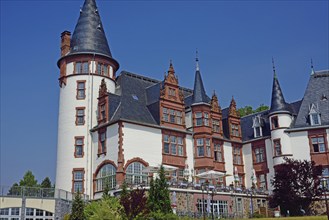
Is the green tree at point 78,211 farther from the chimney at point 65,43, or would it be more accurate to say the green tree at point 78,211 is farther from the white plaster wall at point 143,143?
the chimney at point 65,43

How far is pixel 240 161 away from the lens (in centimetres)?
5138

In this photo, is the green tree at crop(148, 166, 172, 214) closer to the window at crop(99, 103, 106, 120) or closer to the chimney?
the window at crop(99, 103, 106, 120)

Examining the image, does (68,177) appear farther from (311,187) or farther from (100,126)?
(311,187)

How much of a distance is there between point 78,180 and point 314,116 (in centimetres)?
2547

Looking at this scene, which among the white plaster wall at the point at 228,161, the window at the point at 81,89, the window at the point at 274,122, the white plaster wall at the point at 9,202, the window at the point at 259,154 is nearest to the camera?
the white plaster wall at the point at 9,202

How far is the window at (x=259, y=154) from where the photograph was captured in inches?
1962

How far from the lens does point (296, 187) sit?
39188 millimetres

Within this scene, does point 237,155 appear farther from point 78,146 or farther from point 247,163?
point 78,146

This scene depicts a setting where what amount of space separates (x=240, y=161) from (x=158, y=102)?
1397 centimetres

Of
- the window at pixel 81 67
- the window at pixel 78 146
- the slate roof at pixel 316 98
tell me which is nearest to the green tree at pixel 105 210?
the window at pixel 78 146

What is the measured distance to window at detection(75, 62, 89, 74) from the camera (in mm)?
45344

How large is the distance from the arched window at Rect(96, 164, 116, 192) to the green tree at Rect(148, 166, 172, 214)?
905 centimetres

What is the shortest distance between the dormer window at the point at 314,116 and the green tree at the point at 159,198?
21.9 metres

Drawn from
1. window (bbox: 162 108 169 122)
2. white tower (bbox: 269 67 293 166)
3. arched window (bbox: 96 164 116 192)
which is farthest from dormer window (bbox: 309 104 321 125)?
arched window (bbox: 96 164 116 192)
